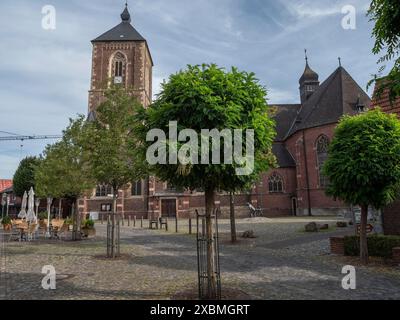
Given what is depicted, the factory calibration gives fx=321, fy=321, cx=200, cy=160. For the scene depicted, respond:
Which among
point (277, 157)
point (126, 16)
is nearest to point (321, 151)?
point (277, 157)

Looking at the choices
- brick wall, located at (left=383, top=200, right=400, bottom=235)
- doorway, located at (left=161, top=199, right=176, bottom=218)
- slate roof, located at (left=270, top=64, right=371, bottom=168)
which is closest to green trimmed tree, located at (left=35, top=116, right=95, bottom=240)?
brick wall, located at (left=383, top=200, right=400, bottom=235)

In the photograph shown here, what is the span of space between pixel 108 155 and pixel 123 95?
2994mm

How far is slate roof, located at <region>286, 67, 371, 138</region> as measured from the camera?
38969 mm

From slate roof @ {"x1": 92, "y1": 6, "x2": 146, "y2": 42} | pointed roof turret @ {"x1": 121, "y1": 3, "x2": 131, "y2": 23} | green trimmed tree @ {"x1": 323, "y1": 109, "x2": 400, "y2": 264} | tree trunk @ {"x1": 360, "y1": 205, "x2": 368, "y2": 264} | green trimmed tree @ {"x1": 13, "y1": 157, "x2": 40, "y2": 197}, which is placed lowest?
tree trunk @ {"x1": 360, "y1": 205, "x2": 368, "y2": 264}

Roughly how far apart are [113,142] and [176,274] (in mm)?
7021

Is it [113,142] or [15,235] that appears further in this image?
[15,235]

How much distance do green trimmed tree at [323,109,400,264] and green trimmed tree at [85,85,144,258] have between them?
8.01 meters

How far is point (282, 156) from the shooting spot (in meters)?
46.2

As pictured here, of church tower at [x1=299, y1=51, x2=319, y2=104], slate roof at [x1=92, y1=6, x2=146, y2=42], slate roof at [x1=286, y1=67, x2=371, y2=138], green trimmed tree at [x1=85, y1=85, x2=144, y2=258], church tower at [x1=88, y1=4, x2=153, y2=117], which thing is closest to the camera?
green trimmed tree at [x1=85, y1=85, x2=144, y2=258]

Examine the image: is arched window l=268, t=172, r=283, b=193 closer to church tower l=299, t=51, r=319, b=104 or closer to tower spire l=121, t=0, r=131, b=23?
church tower l=299, t=51, r=319, b=104

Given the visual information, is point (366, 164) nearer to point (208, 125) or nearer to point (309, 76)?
point (208, 125)

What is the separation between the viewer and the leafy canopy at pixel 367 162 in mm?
10594

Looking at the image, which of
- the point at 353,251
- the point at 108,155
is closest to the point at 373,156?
the point at 353,251
